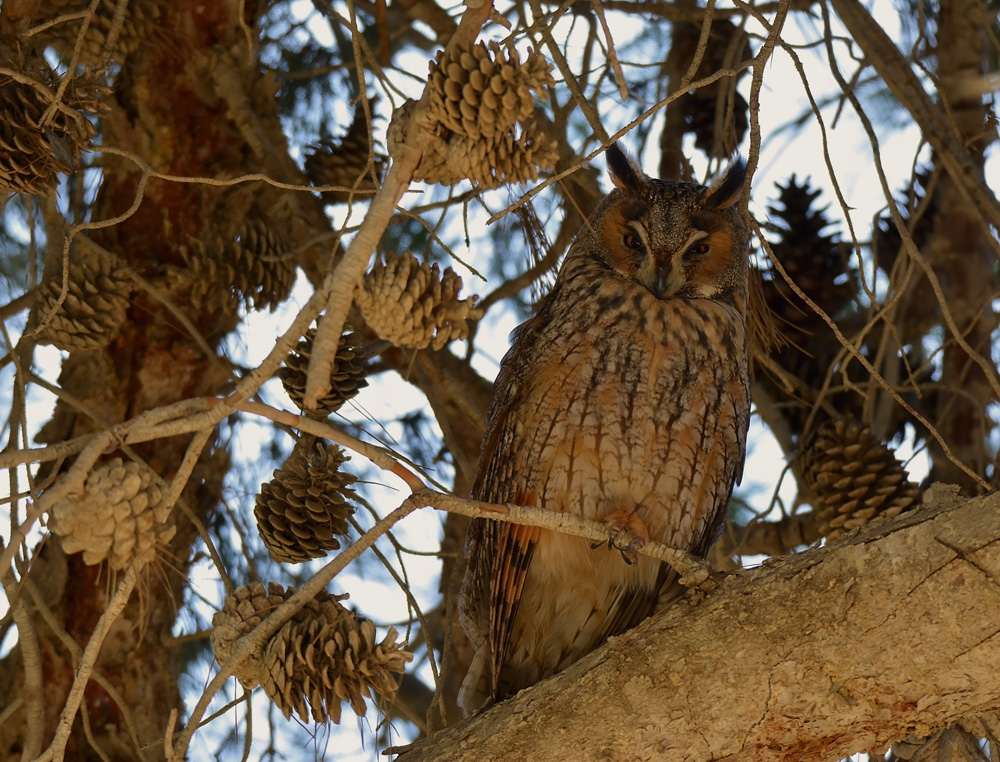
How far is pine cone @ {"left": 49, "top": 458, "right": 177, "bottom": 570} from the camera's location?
3.63 ft

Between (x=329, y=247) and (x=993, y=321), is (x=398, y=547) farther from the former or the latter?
(x=993, y=321)

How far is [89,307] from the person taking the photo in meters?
2.16

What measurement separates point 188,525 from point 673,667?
1.56 m

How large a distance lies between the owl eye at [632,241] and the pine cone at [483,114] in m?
1.04

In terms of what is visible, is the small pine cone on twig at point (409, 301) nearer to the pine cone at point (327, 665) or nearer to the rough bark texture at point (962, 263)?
the pine cone at point (327, 665)

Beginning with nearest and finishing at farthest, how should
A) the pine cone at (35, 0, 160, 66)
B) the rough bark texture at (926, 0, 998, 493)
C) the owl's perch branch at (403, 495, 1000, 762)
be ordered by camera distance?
the owl's perch branch at (403, 495, 1000, 762)
the pine cone at (35, 0, 160, 66)
the rough bark texture at (926, 0, 998, 493)

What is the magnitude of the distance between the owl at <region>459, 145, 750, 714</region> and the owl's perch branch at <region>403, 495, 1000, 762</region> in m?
0.45

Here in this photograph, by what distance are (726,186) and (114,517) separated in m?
1.71

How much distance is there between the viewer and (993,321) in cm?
304

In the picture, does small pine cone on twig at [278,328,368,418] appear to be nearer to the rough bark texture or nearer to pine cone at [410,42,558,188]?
pine cone at [410,42,558,188]

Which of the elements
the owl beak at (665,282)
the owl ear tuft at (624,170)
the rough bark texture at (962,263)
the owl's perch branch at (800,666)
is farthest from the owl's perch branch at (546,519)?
the rough bark texture at (962,263)

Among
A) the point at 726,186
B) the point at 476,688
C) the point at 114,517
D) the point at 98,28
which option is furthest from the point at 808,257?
the point at 114,517

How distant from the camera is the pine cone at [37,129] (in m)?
1.73

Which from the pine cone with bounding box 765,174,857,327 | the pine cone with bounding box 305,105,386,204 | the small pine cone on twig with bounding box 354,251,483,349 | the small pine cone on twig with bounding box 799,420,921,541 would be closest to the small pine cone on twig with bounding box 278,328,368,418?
the small pine cone on twig with bounding box 354,251,483,349
